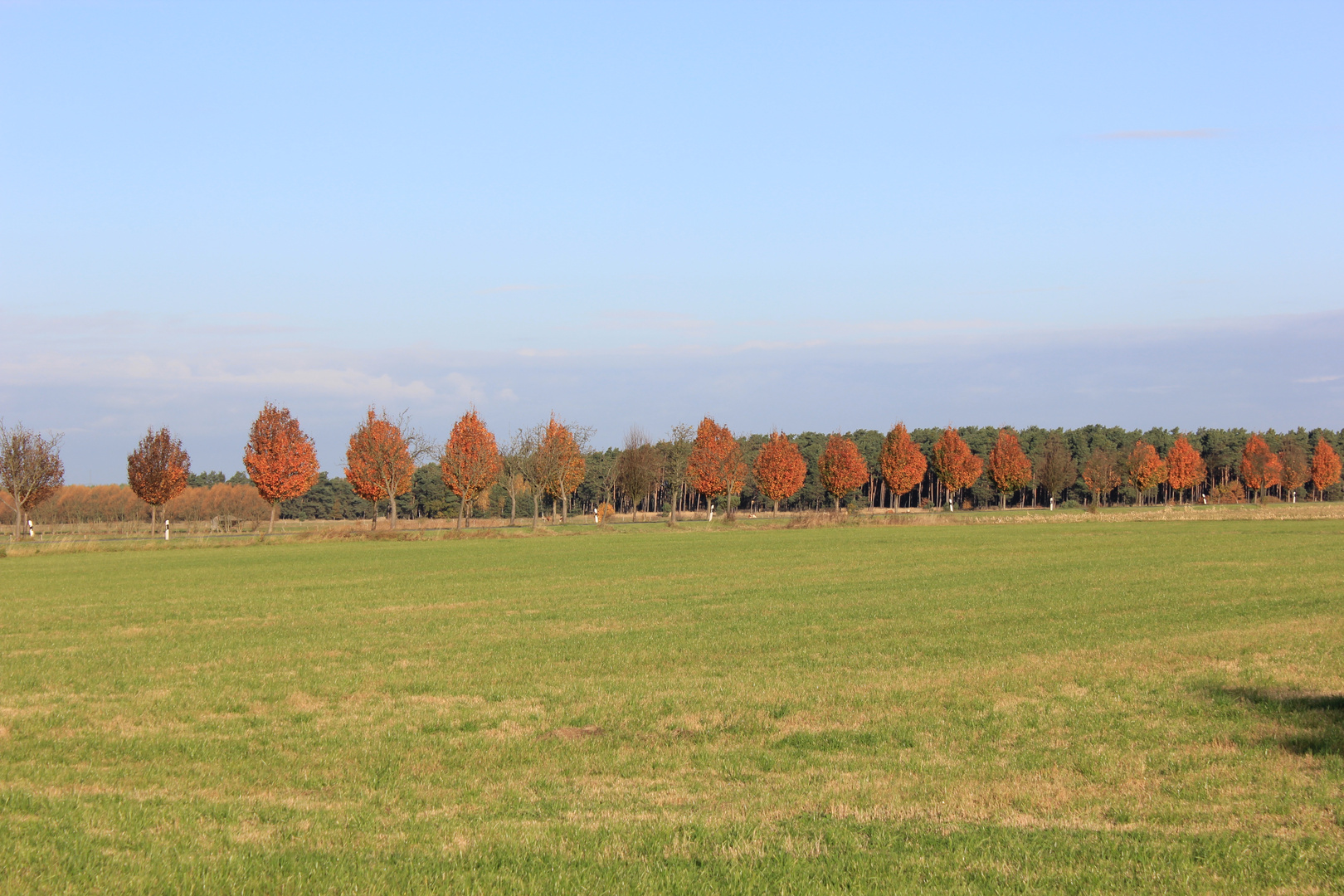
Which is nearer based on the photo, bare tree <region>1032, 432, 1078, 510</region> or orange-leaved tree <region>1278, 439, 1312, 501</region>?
bare tree <region>1032, 432, 1078, 510</region>

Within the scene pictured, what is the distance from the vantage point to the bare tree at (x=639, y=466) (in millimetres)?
103062

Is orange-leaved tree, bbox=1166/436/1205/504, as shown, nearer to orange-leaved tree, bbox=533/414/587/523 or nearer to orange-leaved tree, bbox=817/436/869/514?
orange-leaved tree, bbox=817/436/869/514

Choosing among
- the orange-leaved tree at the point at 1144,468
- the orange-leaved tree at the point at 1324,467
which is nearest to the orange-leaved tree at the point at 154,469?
the orange-leaved tree at the point at 1144,468

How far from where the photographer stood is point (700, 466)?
→ 10150 centimetres

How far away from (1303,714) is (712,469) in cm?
9002

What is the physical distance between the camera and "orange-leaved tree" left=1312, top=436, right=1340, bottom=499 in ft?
485

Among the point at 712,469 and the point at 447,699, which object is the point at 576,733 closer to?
the point at 447,699

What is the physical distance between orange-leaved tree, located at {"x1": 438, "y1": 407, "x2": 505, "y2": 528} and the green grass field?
60.7 m

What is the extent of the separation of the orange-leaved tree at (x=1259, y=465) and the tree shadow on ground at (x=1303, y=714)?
147 metres

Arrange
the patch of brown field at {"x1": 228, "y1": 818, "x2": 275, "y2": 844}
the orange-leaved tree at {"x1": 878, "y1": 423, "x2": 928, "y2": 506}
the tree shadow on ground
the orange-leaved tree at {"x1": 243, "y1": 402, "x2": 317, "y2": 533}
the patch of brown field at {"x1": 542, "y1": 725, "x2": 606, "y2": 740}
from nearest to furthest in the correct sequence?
the patch of brown field at {"x1": 228, "y1": 818, "x2": 275, "y2": 844} → the tree shadow on ground → the patch of brown field at {"x1": 542, "y1": 725, "x2": 606, "y2": 740} → the orange-leaved tree at {"x1": 243, "y1": 402, "x2": 317, "y2": 533} → the orange-leaved tree at {"x1": 878, "y1": 423, "x2": 928, "y2": 506}

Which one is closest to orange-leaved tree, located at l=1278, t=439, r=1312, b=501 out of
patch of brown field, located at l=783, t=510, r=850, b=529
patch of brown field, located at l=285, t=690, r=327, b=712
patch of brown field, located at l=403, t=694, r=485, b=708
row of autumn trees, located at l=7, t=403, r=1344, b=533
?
row of autumn trees, located at l=7, t=403, r=1344, b=533

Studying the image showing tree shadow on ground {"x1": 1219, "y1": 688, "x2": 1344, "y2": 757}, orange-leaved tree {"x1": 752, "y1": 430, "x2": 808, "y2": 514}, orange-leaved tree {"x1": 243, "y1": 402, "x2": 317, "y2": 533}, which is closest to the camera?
tree shadow on ground {"x1": 1219, "y1": 688, "x2": 1344, "y2": 757}

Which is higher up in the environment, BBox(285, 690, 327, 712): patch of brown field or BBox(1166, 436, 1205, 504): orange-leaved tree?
BBox(1166, 436, 1205, 504): orange-leaved tree

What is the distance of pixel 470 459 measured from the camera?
88438 millimetres
